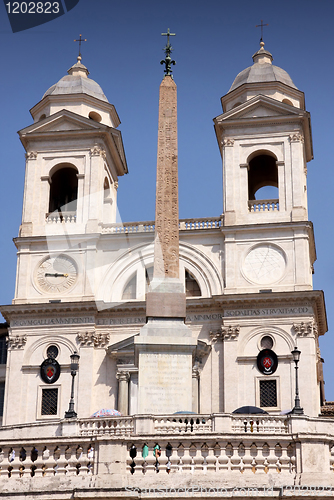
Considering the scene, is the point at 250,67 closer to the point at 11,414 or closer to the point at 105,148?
the point at 105,148

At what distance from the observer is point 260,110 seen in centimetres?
4850

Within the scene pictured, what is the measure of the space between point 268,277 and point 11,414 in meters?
13.7

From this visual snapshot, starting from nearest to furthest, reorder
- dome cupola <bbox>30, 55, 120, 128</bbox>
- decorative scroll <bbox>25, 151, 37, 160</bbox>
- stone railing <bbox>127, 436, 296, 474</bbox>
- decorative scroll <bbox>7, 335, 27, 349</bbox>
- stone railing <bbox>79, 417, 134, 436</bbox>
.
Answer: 1. stone railing <bbox>127, 436, 296, 474</bbox>
2. stone railing <bbox>79, 417, 134, 436</bbox>
3. decorative scroll <bbox>7, 335, 27, 349</bbox>
4. decorative scroll <bbox>25, 151, 37, 160</bbox>
5. dome cupola <bbox>30, 55, 120, 128</bbox>

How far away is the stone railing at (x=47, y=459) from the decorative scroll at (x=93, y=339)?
2735cm

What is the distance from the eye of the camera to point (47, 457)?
17.4 m

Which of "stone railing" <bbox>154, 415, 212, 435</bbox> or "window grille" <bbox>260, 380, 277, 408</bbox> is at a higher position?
"window grille" <bbox>260, 380, 277, 408</bbox>

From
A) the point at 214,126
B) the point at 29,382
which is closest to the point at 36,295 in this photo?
the point at 29,382

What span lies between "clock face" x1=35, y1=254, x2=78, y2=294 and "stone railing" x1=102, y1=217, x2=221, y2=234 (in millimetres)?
→ 2497

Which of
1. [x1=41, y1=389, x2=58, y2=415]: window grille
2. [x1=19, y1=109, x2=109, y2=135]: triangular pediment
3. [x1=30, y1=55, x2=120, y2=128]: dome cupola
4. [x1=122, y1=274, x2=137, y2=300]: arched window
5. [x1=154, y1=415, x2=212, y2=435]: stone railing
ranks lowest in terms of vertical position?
[x1=154, y1=415, x2=212, y2=435]: stone railing

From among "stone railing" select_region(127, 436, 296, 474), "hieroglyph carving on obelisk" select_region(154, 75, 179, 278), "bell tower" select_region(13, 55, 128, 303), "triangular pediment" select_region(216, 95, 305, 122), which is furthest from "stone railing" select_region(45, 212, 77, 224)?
"stone railing" select_region(127, 436, 296, 474)

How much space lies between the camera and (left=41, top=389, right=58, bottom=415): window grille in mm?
44188

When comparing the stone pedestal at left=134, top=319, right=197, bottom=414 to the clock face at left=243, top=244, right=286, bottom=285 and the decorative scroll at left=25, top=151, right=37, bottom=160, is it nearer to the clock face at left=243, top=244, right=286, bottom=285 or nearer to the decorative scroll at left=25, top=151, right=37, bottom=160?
the clock face at left=243, top=244, right=286, bottom=285

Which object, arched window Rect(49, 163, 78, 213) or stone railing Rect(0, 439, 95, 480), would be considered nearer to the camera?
stone railing Rect(0, 439, 95, 480)

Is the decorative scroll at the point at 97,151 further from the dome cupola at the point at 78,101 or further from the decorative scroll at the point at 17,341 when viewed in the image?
the decorative scroll at the point at 17,341
